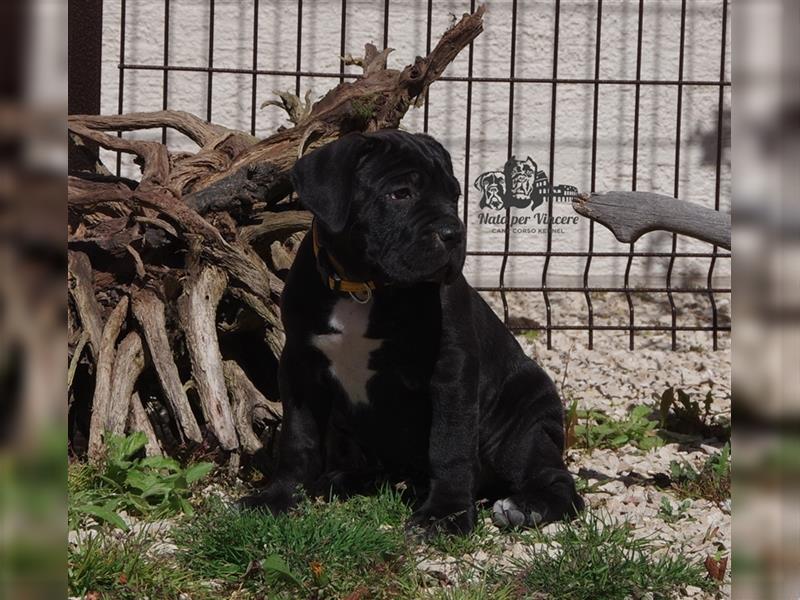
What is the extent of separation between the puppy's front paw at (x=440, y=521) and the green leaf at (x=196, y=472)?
2.83 ft

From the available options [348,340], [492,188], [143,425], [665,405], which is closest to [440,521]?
[348,340]

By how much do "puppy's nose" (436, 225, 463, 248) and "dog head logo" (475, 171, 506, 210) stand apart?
5.14 metres

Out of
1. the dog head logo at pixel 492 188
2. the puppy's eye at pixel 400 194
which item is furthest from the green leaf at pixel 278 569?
the dog head logo at pixel 492 188

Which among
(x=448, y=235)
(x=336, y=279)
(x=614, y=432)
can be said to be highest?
(x=448, y=235)

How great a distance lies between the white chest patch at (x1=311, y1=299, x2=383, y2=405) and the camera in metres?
3.88

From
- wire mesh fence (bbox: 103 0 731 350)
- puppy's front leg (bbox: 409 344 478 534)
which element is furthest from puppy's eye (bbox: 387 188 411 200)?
wire mesh fence (bbox: 103 0 731 350)

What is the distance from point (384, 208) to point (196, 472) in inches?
49.8

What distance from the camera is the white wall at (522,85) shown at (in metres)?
8.32

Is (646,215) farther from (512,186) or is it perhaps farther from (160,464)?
(512,186)

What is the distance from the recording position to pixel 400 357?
391 cm

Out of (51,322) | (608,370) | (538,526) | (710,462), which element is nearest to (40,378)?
(51,322)

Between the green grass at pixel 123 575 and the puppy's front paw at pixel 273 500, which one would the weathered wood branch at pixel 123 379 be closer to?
the puppy's front paw at pixel 273 500

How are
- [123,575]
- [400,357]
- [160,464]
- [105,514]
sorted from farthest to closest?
[160,464] → [400,357] → [105,514] → [123,575]

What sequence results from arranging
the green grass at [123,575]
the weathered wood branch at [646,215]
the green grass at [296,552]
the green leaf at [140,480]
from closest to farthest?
the green grass at [123,575]
the green grass at [296,552]
the green leaf at [140,480]
the weathered wood branch at [646,215]
